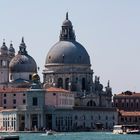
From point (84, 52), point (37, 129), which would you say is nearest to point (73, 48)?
point (84, 52)

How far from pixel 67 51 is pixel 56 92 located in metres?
15.2

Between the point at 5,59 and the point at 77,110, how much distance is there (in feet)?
75.5

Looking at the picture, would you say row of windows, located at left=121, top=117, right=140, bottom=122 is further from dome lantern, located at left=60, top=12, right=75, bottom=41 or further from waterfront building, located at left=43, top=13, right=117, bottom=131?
dome lantern, located at left=60, top=12, right=75, bottom=41

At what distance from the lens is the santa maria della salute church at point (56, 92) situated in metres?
154

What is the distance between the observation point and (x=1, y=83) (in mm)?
178125

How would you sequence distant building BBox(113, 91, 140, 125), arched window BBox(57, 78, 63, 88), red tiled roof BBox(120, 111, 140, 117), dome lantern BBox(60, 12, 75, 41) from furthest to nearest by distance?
distant building BBox(113, 91, 140, 125) → red tiled roof BBox(120, 111, 140, 117) → dome lantern BBox(60, 12, 75, 41) → arched window BBox(57, 78, 63, 88)

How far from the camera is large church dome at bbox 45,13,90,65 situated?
174 metres

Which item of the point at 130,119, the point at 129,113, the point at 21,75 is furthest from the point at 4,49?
the point at 130,119

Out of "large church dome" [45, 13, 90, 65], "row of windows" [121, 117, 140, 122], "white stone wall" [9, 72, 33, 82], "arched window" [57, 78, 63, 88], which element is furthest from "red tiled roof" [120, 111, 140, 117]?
"white stone wall" [9, 72, 33, 82]

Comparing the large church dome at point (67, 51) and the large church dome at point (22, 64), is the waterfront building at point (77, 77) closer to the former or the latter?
the large church dome at point (67, 51)

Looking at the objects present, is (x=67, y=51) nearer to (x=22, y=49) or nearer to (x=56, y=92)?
(x=22, y=49)

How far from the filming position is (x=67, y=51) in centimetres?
17438

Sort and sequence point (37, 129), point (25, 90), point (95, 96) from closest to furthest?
point (37, 129)
point (25, 90)
point (95, 96)

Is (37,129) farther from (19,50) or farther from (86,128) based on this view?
(19,50)
